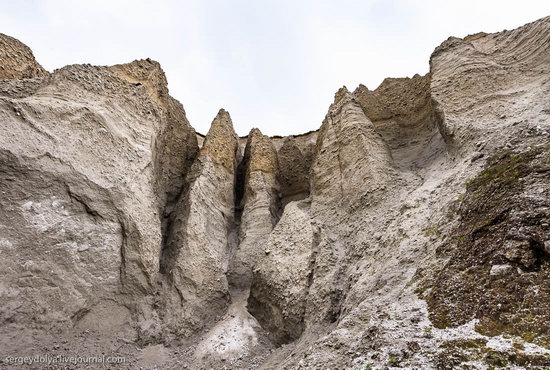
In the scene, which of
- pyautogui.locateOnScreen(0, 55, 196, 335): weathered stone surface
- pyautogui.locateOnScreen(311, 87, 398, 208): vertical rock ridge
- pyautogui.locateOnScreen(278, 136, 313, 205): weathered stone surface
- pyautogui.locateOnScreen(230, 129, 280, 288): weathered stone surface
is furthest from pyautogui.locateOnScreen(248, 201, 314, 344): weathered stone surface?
pyautogui.locateOnScreen(278, 136, 313, 205): weathered stone surface

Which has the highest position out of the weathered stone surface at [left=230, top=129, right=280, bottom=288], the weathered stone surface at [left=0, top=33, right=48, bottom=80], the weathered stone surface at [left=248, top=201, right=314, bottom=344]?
the weathered stone surface at [left=0, top=33, right=48, bottom=80]

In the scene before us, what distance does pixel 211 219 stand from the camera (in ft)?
46.2

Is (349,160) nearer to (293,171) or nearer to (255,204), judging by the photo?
(255,204)

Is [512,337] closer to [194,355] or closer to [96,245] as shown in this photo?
[194,355]

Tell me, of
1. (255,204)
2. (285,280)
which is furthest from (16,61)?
(285,280)

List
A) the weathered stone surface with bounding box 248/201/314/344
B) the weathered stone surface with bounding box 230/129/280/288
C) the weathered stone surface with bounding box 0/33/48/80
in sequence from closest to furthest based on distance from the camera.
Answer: the weathered stone surface with bounding box 248/201/314/344 → the weathered stone surface with bounding box 230/129/280/288 → the weathered stone surface with bounding box 0/33/48/80

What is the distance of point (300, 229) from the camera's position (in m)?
11.4

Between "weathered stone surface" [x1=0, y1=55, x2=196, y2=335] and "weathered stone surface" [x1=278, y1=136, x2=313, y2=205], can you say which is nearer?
"weathered stone surface" [x1=0, y1=55, x2=196, y2=335]

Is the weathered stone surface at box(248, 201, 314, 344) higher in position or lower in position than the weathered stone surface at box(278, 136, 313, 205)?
lower

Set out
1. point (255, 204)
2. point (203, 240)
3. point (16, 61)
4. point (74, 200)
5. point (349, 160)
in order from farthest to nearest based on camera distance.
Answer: point (255, 204)
point (16, 61)
point (203, 240)
point (349, 160)
point (74, 200)

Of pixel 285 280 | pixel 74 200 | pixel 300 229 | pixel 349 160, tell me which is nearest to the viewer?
pixel 285 280

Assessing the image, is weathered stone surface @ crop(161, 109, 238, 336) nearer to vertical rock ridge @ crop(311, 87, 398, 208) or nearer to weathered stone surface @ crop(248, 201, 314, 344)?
weathered stone surface @ crop(248, 201, 314, 344)

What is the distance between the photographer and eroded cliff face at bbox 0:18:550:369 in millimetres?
5309

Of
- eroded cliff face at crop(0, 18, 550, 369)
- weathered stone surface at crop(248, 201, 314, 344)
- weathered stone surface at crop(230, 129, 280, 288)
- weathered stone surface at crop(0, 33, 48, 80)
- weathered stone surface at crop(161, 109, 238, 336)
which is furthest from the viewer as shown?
weathered stone surface at crop(0, 33, 48, 80)
